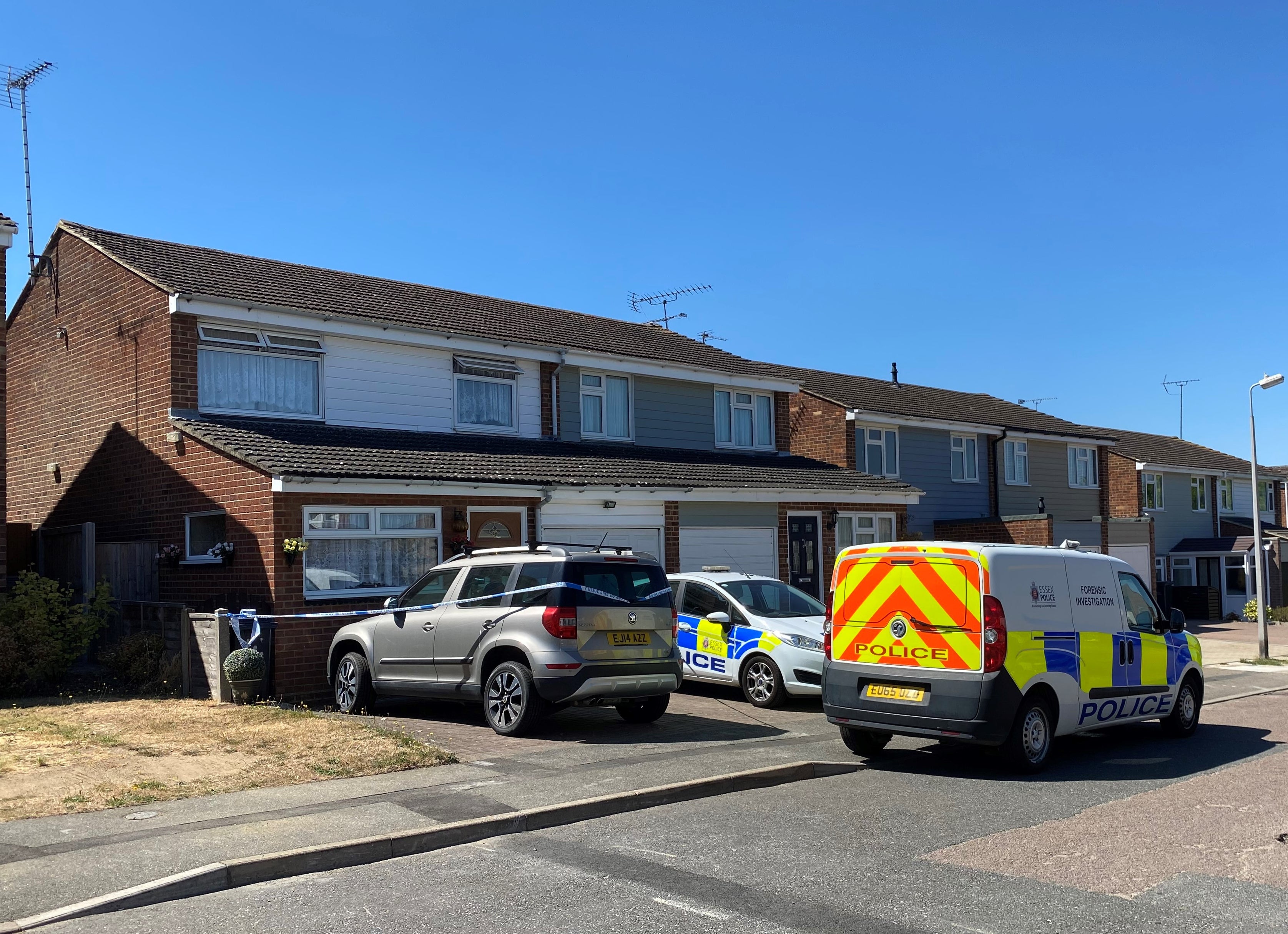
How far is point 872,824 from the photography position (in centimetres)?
753

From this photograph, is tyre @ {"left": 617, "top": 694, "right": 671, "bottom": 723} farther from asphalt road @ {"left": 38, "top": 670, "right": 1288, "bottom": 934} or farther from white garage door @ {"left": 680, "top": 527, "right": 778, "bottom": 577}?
white garage door @ {"left": 680, "top": 527, "right": 778, "bottom": 577}

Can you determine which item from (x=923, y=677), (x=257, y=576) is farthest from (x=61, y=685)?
(x=923, y=677)

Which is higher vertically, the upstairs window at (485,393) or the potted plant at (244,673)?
the upstairs window at (485,393)

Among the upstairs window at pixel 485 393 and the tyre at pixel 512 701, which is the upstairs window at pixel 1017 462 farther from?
the tyre at pixel 512 701

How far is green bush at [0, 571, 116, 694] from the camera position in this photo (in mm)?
13219

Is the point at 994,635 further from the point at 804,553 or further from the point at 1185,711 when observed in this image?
the point at 804,553

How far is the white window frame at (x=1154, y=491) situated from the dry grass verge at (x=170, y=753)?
31.8m

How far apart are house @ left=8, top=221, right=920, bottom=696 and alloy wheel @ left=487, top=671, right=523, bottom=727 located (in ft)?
10.9

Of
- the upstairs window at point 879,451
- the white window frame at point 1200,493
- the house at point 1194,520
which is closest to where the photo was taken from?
the upstairs window at point 879,451

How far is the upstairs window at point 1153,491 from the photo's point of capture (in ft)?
122

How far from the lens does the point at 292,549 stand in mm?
13555

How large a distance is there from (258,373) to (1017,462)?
22.6m

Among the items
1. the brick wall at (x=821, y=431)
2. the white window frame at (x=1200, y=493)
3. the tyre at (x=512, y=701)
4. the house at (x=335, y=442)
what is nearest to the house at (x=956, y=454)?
the brick wall at (x=821, y=431)

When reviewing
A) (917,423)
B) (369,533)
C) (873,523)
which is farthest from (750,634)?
(917,423)
